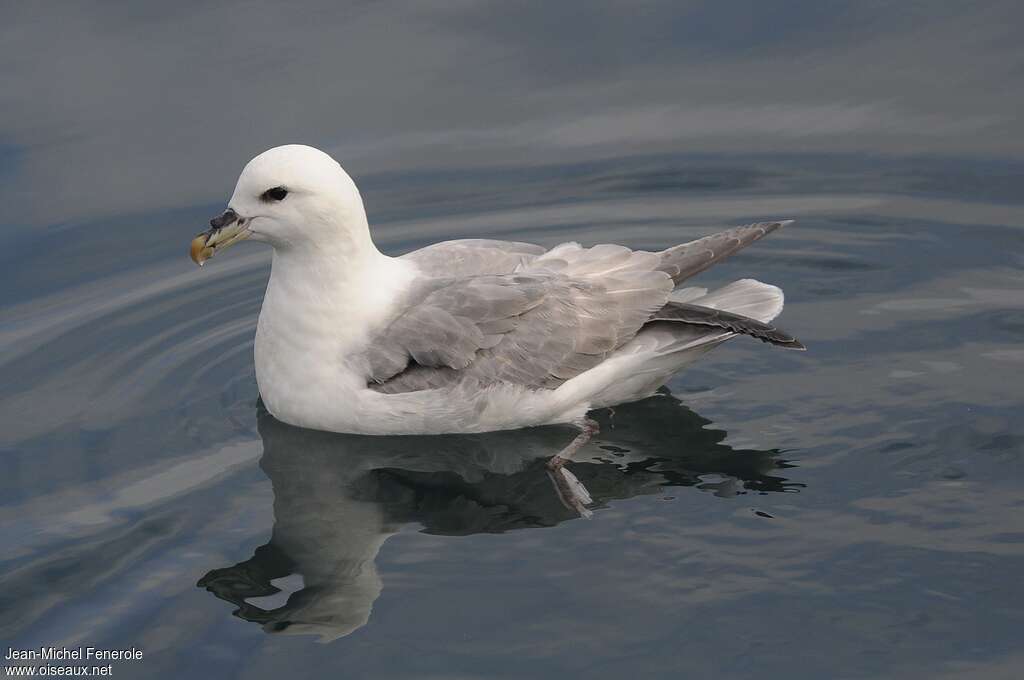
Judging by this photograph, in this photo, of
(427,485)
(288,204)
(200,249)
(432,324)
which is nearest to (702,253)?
(432,324)

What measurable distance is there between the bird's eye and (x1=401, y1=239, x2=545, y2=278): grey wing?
82cm

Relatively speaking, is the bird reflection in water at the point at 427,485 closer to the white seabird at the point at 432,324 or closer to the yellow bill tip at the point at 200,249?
the white seabird at the point at 432,324

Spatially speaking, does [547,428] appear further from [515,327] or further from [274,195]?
[274,195]

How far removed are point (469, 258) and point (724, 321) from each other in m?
1.30

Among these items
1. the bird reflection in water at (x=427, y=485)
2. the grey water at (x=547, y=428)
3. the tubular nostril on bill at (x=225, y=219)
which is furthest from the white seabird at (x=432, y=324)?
the grey water at (x=547, y=428)

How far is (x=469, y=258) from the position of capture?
7.59 m

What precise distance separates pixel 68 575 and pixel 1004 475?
4.04 m

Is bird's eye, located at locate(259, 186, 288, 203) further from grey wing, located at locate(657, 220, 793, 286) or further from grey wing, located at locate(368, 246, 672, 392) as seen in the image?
grey wing, located at locate(657, 220, 793, 286)

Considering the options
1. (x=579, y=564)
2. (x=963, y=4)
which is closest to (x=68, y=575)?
(x=579, y=564)

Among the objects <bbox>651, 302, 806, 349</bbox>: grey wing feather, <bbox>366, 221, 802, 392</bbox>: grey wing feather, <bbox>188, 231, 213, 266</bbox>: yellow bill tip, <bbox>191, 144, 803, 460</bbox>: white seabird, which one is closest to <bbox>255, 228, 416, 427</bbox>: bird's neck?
<bbox>191, 144, 803, 460</bbox>: white seabird

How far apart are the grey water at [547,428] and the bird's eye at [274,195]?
118 cm

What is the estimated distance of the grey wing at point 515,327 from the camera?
7.17 metres

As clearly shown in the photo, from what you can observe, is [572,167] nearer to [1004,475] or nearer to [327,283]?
[327,283]

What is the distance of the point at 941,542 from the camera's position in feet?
20.6
